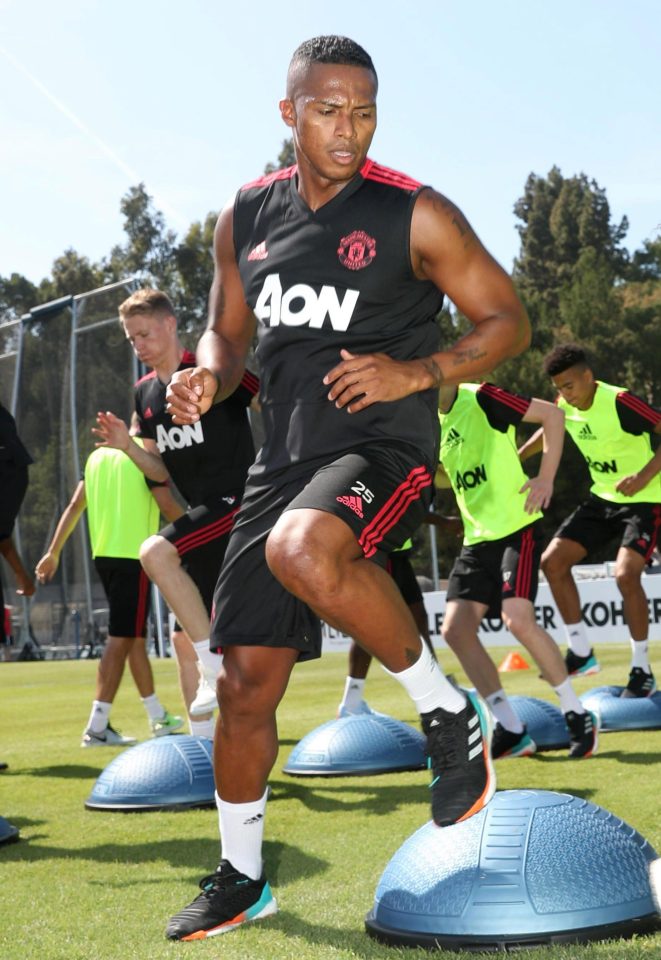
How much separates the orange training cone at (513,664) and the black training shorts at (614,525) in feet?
17.7

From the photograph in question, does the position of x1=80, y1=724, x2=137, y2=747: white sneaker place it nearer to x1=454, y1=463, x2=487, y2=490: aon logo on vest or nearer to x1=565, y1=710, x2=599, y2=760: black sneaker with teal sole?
x1=454, y1=463, x2=487, y2=490: aon logo on vest

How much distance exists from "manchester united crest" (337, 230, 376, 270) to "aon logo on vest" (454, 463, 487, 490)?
163 inches

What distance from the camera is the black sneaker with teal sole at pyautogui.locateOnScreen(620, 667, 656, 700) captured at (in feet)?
28.3

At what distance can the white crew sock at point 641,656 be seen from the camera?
880cm

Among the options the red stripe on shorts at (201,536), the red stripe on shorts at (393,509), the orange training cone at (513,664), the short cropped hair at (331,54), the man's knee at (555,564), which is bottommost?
the orange training cone at (513,664)

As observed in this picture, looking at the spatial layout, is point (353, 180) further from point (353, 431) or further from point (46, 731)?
point (46, 731)

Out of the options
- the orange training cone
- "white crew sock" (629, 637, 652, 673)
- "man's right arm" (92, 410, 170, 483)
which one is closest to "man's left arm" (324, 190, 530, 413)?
"man's right arm" (92, 410, 170, 483)

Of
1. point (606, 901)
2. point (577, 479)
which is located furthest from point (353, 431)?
point (577, 479)

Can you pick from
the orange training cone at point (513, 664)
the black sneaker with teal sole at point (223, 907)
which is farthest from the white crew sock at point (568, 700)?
the orange training cone at point (513, 664)

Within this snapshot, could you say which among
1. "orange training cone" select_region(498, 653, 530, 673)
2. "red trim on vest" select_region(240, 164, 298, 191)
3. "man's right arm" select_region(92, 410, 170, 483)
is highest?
"red trim on vest" select_region(240, 164, 298, 191)

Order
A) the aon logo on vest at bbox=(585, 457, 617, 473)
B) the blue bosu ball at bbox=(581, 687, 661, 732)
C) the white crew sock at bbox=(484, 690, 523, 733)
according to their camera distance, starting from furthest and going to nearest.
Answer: the aon logo on vest at bbox=(585, 457, 617, 473), the blue bosu ball at bbox=(581, 687, 661, 732), the white crew sock at bbox=(484, 690, 523, 733)

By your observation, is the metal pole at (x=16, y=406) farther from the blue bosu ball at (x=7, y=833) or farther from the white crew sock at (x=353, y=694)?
the blue bosu ball at (x=7, y=833)

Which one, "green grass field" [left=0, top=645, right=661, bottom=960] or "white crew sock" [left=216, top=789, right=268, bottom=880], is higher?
"white crew sock" [left=216, top=789, right=268, bottom=880]

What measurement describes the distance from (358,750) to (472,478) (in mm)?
1862
